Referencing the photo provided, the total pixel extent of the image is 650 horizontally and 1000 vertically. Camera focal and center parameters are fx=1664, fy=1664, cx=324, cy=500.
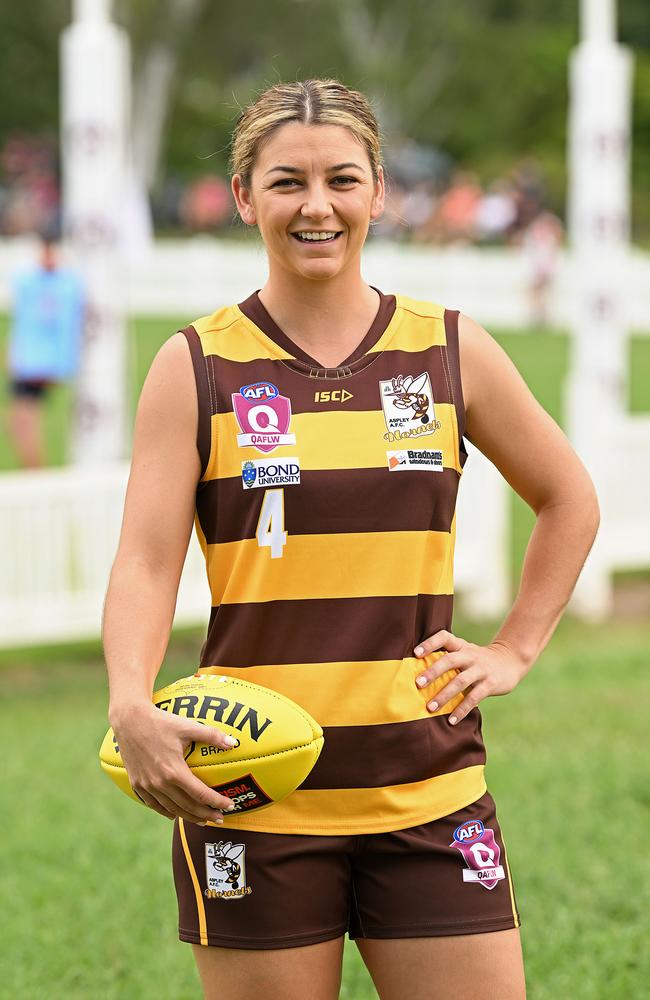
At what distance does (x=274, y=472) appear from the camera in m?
2.88

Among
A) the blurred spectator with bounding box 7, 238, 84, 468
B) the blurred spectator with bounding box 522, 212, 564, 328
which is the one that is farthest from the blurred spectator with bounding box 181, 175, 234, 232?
the blurred spectator with bounding box 7, 238, 84, 468

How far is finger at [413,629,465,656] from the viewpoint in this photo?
9.74 ft

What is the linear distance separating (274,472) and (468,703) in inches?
22.6

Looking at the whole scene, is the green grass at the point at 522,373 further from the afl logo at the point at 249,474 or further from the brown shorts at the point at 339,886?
the afl logo at the point at 249,474

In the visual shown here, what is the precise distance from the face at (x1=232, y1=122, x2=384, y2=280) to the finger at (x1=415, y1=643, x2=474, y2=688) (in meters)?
0.72

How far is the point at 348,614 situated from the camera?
2.90 m

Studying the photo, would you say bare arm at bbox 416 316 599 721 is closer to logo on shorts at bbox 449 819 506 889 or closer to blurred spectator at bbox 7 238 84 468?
logo on shorts at bbox 449 819 506 889

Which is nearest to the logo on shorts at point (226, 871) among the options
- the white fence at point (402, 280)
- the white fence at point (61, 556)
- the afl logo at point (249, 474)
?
the afl logo at point (249, 474)

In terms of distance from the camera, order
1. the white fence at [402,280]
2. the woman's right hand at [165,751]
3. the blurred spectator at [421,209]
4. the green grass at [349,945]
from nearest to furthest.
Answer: the woman's right hand at [165,751] → the green grass at [349,945] → the white fence at [402,280] → the blurred spectator at [421,209]

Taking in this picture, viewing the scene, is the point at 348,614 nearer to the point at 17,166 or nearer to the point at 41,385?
the point at 41,385

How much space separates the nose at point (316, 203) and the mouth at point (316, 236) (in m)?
0.04

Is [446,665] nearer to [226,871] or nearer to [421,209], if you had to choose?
[226,871]

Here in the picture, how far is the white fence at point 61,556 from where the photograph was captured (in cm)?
874

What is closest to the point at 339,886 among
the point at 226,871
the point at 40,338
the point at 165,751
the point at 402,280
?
the point at 226,871
